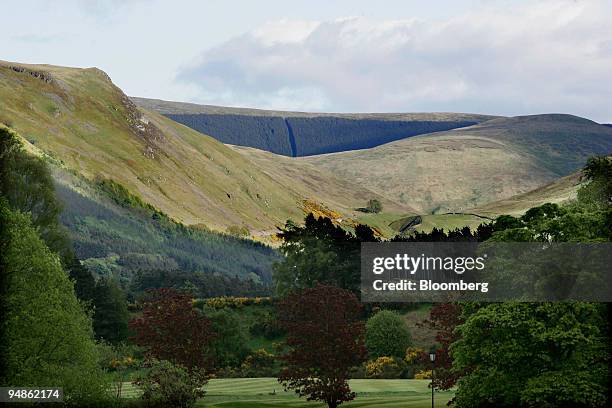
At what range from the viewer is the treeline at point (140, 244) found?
146500 millimetres

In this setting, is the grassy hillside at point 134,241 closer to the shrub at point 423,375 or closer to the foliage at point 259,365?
the foliage at point 259,365

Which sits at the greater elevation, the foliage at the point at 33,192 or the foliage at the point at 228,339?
the foliage at the point at 33,192

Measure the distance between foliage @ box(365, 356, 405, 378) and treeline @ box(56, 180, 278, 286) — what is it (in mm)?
45900

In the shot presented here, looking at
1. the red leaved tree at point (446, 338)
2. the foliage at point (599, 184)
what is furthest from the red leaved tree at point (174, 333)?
the foliage at point (599, 184)

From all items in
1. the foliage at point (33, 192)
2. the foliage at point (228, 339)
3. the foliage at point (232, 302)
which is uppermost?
the foliage at point (33, 192)

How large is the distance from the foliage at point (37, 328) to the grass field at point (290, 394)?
660 inches

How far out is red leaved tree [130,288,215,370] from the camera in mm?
61938

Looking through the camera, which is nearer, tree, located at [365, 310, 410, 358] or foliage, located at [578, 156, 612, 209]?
foliage, located at [578, 156, 612, 209]

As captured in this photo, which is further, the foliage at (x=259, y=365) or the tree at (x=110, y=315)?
the tree at (x=110, y=315)

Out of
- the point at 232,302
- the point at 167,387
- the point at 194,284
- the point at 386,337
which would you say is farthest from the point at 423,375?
the point at 194,284

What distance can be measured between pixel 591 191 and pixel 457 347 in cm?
2739

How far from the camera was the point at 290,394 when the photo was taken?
2702 inches

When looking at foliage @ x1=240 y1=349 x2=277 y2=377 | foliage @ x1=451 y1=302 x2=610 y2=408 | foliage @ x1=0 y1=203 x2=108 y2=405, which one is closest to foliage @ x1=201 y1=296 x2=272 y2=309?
foliage @ x1=240 y1=349 x2=277 y2=377

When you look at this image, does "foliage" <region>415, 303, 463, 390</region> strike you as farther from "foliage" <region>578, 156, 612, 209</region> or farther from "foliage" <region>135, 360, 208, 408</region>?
"foliage" <region>135, 360, 208, 408</region>
